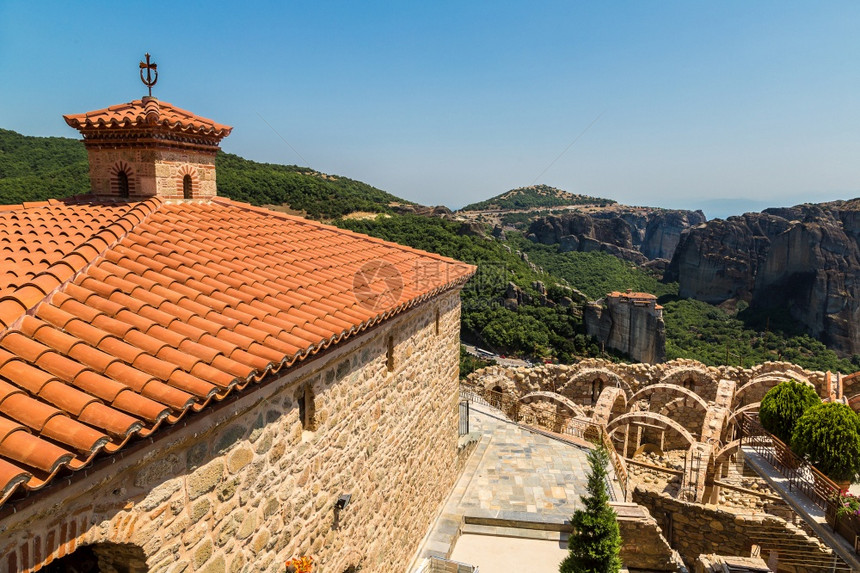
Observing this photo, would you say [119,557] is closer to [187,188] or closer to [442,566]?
[187,188]

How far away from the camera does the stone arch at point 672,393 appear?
1684cm

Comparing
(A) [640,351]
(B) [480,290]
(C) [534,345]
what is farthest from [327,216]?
(A) [640,351]

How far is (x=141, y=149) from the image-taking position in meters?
6.44

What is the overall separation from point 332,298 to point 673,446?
54.6 ft

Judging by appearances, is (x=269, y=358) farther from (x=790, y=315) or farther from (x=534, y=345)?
(x=790, y=315)

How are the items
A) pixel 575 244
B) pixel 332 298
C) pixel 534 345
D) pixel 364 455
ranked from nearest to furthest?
pixel 332 298
pixel 364 455
pixel 534 345
pixel 575 244

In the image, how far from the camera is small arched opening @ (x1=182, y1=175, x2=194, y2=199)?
680 centimetres

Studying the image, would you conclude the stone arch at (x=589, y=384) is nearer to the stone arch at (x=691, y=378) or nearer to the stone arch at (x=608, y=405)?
the stone arch at (x=608, y=405)

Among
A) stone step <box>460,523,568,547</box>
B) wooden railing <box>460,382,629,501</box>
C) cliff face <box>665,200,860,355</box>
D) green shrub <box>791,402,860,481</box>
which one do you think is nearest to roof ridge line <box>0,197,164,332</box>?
stone step <box>460,523,568,547</box>

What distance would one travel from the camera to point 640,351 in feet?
117

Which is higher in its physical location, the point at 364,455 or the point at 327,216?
the point at 327,216

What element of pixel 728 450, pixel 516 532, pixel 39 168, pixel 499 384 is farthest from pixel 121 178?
pixel 39 168

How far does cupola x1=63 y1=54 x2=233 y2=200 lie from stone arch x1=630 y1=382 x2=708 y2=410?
1578 centimetres

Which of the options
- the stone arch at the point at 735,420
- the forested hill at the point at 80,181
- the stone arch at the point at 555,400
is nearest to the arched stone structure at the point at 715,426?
the stone arch at the point at 735,420
